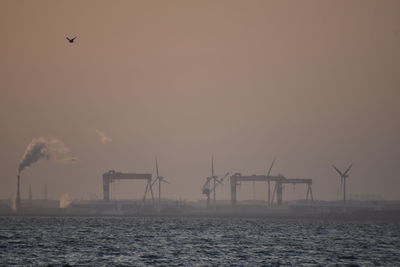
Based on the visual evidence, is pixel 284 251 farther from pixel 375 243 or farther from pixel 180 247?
pixel 375 243

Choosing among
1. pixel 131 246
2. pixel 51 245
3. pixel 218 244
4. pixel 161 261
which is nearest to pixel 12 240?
pixel 51 245

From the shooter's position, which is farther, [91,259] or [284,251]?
[284,251]

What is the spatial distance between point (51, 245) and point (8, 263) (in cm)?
2800

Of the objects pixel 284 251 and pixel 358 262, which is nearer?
pixel 358 262

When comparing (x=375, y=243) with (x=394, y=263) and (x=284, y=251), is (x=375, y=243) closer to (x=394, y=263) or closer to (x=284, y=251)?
(x=284, y=251)

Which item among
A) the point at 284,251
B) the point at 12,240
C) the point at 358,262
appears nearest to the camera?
the point at 358,262

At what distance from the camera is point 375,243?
134125 mm

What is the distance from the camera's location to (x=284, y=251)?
A: 11238cm

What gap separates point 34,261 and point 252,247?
38461 mm

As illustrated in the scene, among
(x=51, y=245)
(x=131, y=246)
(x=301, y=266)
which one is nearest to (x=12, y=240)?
(x=51, y=245)

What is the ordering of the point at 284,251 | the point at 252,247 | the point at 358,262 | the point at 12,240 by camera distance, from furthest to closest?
the point at 12,240 < the point at 252,247 < the point at 284,251 < the point at 358,262

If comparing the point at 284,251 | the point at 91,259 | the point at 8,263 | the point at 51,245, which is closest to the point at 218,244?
the point at 284,251

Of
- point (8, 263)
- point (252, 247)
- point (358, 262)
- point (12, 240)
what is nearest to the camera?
point (8, 263)

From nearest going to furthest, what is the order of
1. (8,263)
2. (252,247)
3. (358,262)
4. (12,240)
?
(8,263) → (358,262) → (252,247) → (12,240)
